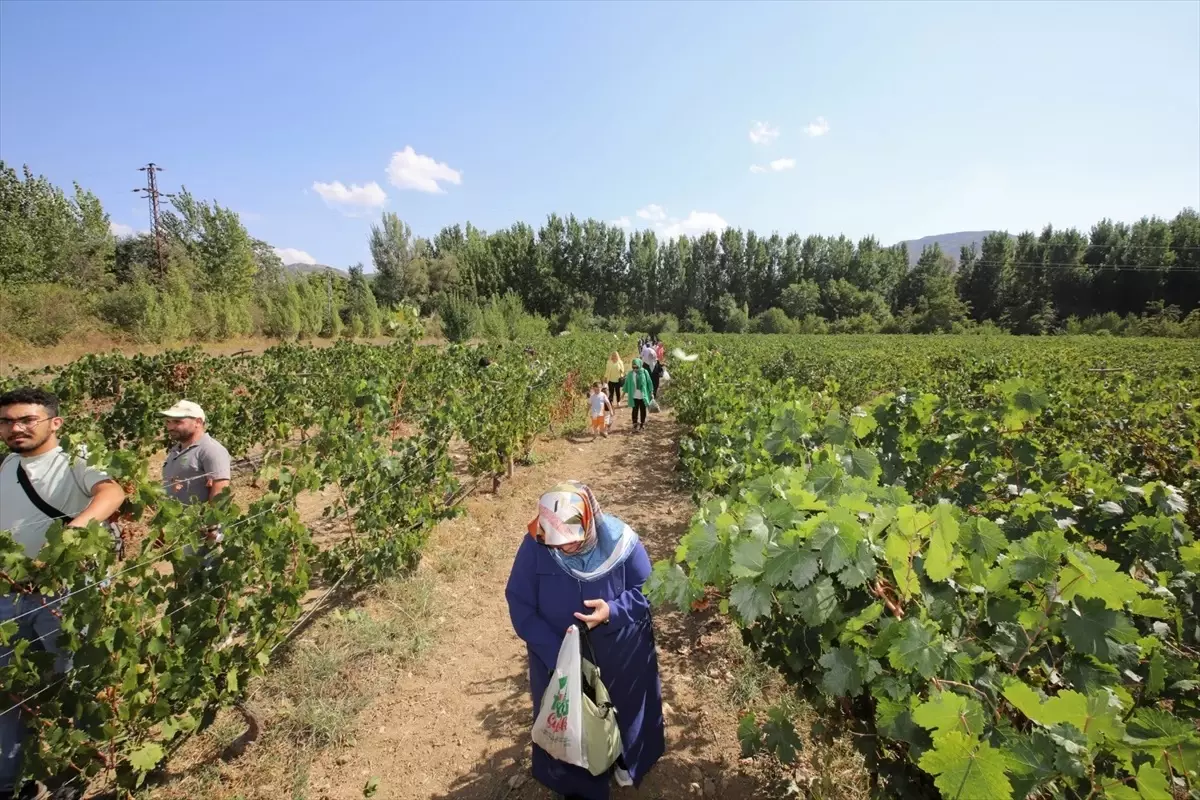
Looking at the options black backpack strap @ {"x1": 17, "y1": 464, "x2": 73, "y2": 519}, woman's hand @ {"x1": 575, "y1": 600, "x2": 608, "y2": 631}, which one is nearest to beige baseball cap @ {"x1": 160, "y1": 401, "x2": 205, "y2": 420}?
black backpack strap @ {"x1": 17, "y1": 464, "x2": 73, "y2": 519}

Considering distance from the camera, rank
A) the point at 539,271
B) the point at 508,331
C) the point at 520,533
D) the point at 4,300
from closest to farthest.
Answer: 1. the point at 520,533
2. the point at 4,300
3. the point at 508,331
4. the point at 539,271

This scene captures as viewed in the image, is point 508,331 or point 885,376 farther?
point 508,331

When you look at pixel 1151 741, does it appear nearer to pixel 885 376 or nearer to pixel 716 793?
pixel 716 793

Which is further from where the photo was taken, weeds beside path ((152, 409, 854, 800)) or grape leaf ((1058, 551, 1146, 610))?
weeds beside path ((152, 409, 854, 800))

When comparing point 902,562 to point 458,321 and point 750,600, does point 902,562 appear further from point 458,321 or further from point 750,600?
point 458,321

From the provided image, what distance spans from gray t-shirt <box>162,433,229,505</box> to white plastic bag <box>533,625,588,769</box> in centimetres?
279

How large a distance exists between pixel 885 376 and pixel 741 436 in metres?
10.4

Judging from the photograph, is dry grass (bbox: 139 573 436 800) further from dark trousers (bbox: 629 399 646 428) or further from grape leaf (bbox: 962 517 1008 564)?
dark trousers (bbox: 629 399 646 428)

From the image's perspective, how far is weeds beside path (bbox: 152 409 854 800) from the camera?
9.09 ft

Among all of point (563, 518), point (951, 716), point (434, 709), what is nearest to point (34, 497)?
point (434, 709)

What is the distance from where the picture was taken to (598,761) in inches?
85.2

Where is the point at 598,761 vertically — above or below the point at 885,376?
below

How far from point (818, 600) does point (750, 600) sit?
222 millimetres

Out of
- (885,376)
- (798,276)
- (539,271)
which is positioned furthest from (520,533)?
(798,276)
